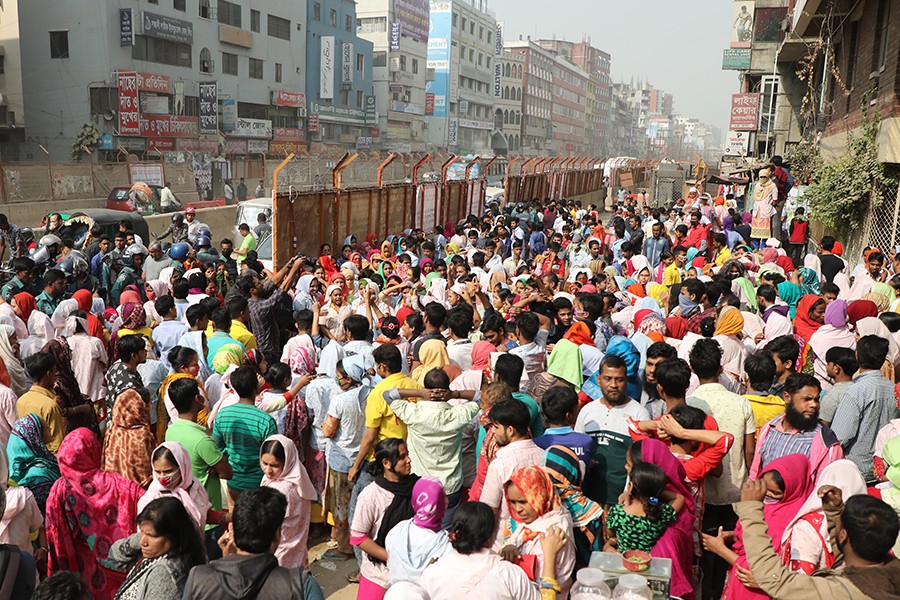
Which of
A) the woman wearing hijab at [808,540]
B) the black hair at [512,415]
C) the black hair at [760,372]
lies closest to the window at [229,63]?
the black hair at [760,372]

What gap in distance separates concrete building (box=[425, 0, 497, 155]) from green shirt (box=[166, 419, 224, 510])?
72868 mm

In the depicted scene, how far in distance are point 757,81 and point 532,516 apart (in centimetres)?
3800

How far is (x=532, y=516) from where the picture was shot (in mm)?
3168

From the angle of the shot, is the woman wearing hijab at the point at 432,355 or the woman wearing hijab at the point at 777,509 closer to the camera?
the woman wearing hijab at the point at 777,509

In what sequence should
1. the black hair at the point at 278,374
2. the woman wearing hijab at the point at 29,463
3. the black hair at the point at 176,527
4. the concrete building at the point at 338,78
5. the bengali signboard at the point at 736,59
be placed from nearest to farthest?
1. the black hair at the point at 176,527
2. the woman wearing hijab at the point at 29,463
3. the black hair at the point at 278,374
4. the bengali signboard at the point at 736,59
5. the concrete building at the point at 338,78

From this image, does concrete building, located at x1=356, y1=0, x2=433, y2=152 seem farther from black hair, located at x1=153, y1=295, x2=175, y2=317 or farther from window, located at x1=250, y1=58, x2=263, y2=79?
black hair, located at x1=153, y1=295, x2=175, y2=317

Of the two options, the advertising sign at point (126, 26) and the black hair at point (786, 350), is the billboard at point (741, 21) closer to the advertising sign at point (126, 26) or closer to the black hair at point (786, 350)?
the advertising sign at point (126, 26)

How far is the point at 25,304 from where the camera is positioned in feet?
23.1

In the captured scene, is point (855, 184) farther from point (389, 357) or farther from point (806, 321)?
point (389, 357)

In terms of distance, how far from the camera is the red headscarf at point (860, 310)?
6.54 metres

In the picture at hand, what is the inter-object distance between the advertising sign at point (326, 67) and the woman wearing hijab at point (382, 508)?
50.3 meters

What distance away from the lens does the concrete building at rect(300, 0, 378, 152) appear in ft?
167

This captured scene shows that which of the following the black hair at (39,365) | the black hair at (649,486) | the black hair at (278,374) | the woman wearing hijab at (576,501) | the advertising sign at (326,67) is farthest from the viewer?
the advertising sign at (326,67)

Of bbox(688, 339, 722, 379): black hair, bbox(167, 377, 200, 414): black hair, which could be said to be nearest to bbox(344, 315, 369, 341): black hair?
bbox(167, 377, 200, 414): black hair
